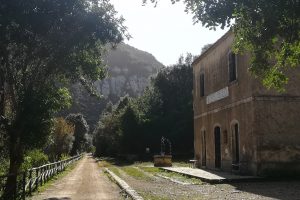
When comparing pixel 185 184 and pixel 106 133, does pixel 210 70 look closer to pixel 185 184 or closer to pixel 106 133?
pixel 185 184

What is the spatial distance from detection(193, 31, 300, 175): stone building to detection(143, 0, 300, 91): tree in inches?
313

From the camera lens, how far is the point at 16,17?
12.0m

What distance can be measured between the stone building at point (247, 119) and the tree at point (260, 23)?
26.1 ft

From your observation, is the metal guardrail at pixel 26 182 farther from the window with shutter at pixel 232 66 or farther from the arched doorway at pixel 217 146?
the window with shutter at pixel 232 66

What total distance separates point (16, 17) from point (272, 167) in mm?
13249

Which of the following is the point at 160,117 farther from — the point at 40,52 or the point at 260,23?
the point at 260,23

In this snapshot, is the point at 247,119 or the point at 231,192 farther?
the point at 247,119

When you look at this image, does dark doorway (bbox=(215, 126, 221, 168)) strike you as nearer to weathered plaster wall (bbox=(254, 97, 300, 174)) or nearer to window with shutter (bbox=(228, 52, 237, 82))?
window with shutter (bbox=(228, 52, 237, 82))

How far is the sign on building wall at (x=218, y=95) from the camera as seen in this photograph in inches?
950

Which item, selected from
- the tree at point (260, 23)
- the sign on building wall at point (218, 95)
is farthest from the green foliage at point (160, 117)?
the tree at point (260, 23)

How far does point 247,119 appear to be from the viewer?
2089 cm

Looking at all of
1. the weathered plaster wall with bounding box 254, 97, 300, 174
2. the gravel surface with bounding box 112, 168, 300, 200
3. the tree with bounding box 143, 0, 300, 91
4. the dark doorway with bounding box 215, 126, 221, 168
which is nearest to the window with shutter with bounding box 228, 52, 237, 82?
the weathered plaster wall with bounding box 254, 97, 300, 174

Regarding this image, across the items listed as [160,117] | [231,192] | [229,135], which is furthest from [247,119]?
[160,117]

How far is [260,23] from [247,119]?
35.3 feet
